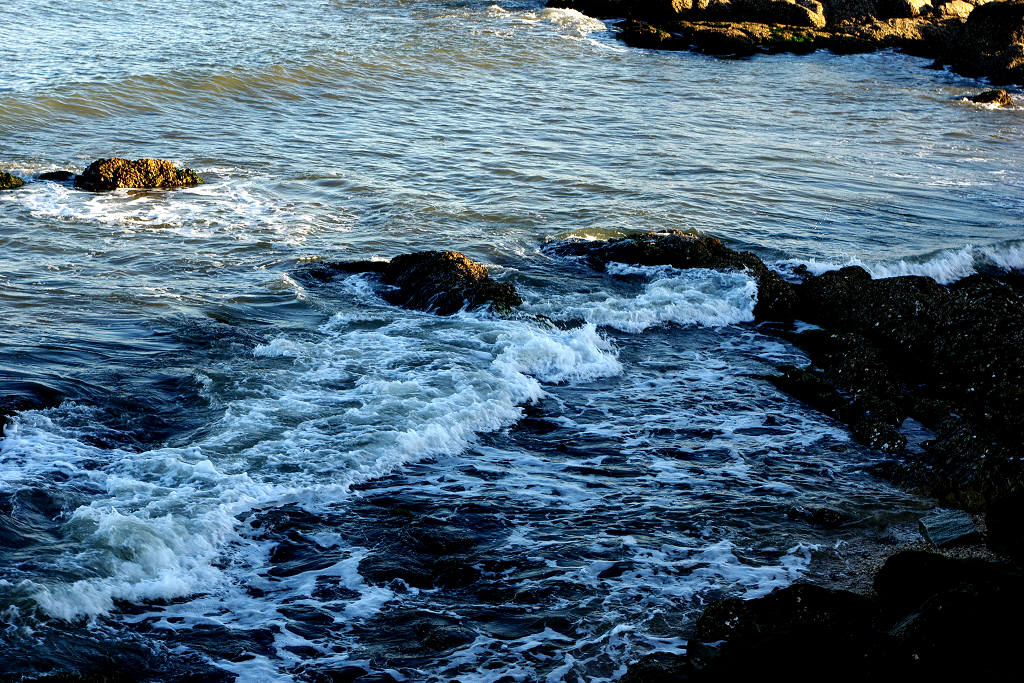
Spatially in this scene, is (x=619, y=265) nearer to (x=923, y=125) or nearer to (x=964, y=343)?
(x=964, y=343)

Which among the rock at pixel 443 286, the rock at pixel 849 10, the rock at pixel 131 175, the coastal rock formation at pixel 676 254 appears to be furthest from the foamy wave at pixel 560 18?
the rock at pixel 443 286

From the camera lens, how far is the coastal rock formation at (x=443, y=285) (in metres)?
9.76

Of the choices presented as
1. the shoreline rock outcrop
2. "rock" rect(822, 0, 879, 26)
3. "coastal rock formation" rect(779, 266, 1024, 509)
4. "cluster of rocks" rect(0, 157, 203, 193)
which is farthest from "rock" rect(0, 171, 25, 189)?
"rock" rect(822, 0, 879, 26)

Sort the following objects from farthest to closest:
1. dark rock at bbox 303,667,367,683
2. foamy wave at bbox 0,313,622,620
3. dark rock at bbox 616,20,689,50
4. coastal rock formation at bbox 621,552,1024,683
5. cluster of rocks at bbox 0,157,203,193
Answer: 1. dark rock at bbox 616,20,689,50
2. cluster of rocks at bbox 0,157,203,193
3. foamy wave at bbox 0,313,622,620
4. dark rock at bbox 303,667,367,683
5. coastal rock formation at bbox 621,552,1024,683

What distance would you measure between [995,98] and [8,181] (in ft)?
71.1

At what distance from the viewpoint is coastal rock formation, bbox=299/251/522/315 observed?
384 inches

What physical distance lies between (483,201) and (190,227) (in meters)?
4.09

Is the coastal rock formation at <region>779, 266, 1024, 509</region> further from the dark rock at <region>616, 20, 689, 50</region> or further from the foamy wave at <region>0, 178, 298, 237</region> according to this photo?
the dark rock at <region>616, 20, 689, 50</region>

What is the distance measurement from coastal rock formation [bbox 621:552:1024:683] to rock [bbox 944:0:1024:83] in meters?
25.8

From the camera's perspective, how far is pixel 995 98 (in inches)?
908

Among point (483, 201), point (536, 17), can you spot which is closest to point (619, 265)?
point (483, 201)

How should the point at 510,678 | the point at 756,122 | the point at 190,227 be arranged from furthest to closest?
the point at 756,122
the point at 190,227
the point at 510,678

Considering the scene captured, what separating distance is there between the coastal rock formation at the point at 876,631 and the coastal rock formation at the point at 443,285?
534cm

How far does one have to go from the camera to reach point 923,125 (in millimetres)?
20406
